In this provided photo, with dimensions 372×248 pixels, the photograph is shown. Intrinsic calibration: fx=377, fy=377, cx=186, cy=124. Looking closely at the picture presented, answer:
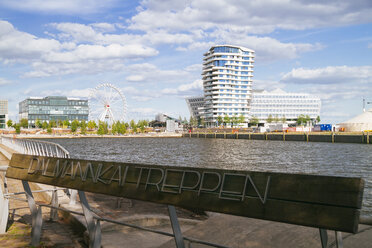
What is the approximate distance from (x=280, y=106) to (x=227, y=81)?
3448cm

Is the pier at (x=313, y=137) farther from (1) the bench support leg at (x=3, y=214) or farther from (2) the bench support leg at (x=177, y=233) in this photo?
(2) the bench support leg at (x=177, y=233)

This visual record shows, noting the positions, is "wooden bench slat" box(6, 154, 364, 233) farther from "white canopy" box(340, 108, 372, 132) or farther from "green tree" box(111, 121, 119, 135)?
"green tree" box(111, 121, 119, 135)

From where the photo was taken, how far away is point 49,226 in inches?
302

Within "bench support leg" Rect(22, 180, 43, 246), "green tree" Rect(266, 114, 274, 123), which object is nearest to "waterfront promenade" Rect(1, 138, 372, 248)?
"bench support leg" Rect(22, 180, 43, 246)

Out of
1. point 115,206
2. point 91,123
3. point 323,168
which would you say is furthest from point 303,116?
point 115,206

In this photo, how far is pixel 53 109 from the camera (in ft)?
632

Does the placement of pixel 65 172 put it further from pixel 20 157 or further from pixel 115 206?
pixel 115 206

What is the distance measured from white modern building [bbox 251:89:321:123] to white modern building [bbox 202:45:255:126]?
6.51 metres

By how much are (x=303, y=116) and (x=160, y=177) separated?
645ft

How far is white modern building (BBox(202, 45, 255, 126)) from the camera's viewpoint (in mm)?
182500

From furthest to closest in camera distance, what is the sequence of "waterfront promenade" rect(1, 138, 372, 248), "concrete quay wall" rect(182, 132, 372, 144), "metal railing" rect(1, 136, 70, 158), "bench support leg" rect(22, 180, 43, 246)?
"concrete quay wall" rect(182, 132, 372, 144) → "metal railing" rect(1, 136, 70, 158) → "bench support leg" rect(22, 180, 43, 246) → "waterfront promenade" rect(1, 138, 372, 248)

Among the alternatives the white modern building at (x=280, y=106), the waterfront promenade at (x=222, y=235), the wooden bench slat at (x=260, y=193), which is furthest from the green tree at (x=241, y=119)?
the wooden bench slat at (x=260, y=193)

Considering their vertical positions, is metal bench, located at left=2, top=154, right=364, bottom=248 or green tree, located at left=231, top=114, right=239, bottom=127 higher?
green tree, located at left=231, top=114, right=239, bottom=127

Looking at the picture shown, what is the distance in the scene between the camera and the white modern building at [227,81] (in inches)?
7185
